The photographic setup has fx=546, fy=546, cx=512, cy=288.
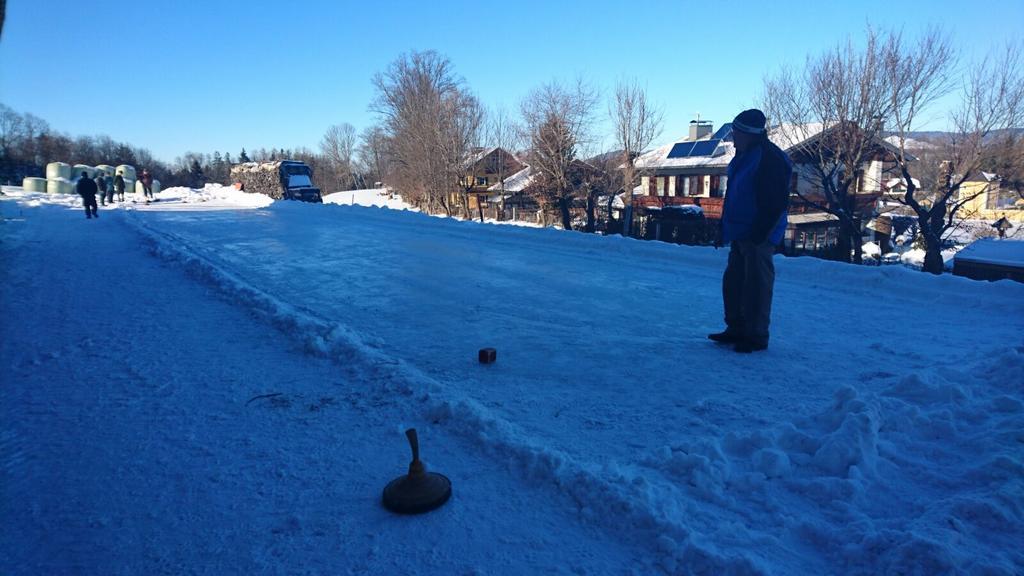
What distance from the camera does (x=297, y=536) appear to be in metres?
2.26

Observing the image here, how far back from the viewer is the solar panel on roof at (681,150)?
4247 cm

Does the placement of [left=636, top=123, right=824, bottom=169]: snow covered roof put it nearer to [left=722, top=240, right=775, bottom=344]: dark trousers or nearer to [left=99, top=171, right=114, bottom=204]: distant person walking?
[left=722, top=240, right=775, bottom=344]: dark trousers

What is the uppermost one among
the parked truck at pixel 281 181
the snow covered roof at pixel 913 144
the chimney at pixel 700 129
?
the chimney at pixel 700 129

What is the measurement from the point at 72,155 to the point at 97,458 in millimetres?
94696

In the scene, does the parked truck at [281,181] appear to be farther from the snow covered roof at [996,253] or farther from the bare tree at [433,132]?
the snow covered roof at [996,253]

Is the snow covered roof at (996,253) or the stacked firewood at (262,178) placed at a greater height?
the stacked firewood at (262,178)

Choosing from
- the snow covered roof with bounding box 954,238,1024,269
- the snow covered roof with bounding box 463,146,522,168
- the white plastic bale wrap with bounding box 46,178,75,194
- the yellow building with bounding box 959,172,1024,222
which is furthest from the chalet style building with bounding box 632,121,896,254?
the white plastic bale wrap with bounding box 46,178,75,194

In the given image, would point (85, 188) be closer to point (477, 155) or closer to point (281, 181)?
point (281, 181)

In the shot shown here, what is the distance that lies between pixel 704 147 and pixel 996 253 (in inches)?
1041

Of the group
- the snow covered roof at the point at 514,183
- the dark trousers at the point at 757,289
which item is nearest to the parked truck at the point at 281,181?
the snow covered roof at the point at 514,183

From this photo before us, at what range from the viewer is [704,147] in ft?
136

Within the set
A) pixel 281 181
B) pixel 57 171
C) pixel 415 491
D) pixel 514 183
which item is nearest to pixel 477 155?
pixel 514 183

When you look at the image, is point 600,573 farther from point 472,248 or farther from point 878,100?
point 878,100

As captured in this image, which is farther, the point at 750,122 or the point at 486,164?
the point at 486,164
